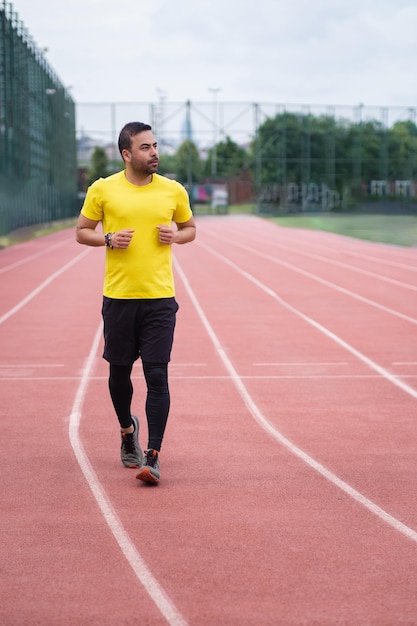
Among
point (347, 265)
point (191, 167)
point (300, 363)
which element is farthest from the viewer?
point (191, 167)

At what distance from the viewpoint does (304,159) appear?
9231cm

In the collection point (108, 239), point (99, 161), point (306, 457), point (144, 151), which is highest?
point (99, 161)

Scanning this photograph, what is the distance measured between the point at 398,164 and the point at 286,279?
72.4m

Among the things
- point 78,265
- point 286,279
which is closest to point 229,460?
point 286,279

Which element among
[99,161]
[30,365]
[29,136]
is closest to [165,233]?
[30,365]

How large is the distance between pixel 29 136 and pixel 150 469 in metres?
53.3

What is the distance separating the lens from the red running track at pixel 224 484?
169 inches

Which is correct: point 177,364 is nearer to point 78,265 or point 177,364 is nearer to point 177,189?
point 177,189

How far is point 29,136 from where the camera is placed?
5775cm

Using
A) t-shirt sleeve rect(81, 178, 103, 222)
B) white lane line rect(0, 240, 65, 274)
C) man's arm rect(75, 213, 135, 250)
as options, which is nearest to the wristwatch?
man's arm rect(75, 213, 135, 250)

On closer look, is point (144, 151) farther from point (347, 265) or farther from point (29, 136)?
point (29, 136)

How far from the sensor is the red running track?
4.29 metres

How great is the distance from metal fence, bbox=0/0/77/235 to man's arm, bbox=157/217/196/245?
37415mm

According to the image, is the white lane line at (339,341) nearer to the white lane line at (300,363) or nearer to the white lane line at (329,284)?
the white lane line at (300,363)
